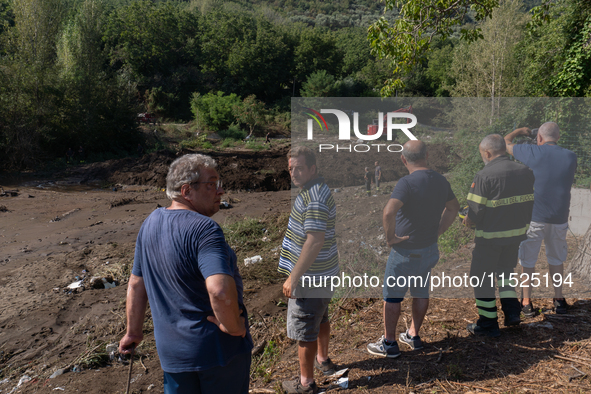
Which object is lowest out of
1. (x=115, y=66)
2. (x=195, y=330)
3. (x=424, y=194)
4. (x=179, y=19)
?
(x=195, y=330)

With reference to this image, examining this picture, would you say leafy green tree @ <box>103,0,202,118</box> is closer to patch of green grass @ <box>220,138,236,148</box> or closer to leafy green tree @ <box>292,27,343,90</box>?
leafy green tree @ <box>292,27,343,90</box>

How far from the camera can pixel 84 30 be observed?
2169 centimetres

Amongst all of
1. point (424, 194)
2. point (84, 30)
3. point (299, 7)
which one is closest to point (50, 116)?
point (84, 30)

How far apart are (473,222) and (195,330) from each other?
257cm

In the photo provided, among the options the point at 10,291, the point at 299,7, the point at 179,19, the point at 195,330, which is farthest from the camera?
the point at 299,7

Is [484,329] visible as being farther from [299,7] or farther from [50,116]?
[299,7]

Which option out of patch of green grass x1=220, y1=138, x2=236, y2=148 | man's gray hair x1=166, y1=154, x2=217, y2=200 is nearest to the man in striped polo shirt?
man's gray hair x1=166, y1=154, x2=217, y2=200

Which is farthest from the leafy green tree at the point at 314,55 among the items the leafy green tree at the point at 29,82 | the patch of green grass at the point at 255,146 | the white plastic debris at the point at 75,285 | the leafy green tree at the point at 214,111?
the white plastic debris at the point at 75,285

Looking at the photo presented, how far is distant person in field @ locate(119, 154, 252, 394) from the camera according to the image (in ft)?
6.30

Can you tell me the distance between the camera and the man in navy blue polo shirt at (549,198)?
149 inches

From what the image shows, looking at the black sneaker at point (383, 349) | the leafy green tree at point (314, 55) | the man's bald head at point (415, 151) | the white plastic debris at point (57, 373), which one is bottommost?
the white plastic debris at point (57, 373)

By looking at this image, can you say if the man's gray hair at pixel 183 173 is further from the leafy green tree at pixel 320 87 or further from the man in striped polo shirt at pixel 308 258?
the leafy green tree at pixel 320 87

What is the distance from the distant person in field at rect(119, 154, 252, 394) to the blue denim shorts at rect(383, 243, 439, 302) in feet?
4.91

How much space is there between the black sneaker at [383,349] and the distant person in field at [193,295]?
1.54 meters
